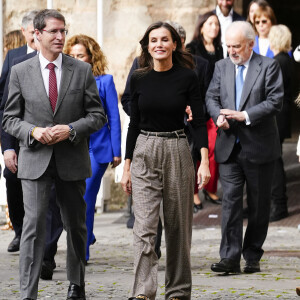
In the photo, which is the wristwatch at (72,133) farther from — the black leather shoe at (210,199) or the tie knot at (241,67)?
the black leather shoe at (210,199)

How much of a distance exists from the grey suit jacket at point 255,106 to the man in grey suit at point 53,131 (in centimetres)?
169

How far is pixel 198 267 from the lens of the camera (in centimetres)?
884

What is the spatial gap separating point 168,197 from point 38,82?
115 centimetres

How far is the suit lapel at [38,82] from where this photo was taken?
7.10 m

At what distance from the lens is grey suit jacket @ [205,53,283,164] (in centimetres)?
860

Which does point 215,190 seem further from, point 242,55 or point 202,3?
point 242,55

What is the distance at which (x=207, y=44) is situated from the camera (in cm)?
1146

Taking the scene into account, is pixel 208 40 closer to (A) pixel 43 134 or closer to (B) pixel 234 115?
(B) pixel 234 115

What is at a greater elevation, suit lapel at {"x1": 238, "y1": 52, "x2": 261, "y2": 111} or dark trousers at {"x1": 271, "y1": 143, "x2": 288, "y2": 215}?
suit lapel at {"x1": 238, "y1": 52, "x2": 261, "y2": 111}

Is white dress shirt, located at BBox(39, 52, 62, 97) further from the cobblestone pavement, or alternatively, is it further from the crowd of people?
the cobblestone pavement

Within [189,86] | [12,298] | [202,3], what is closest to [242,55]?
[189,86]

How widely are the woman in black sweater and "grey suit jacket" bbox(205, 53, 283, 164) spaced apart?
143 centimetres

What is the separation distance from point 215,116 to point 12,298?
2.32 m

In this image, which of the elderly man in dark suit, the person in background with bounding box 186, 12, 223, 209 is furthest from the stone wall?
the elderly man in dark suit
